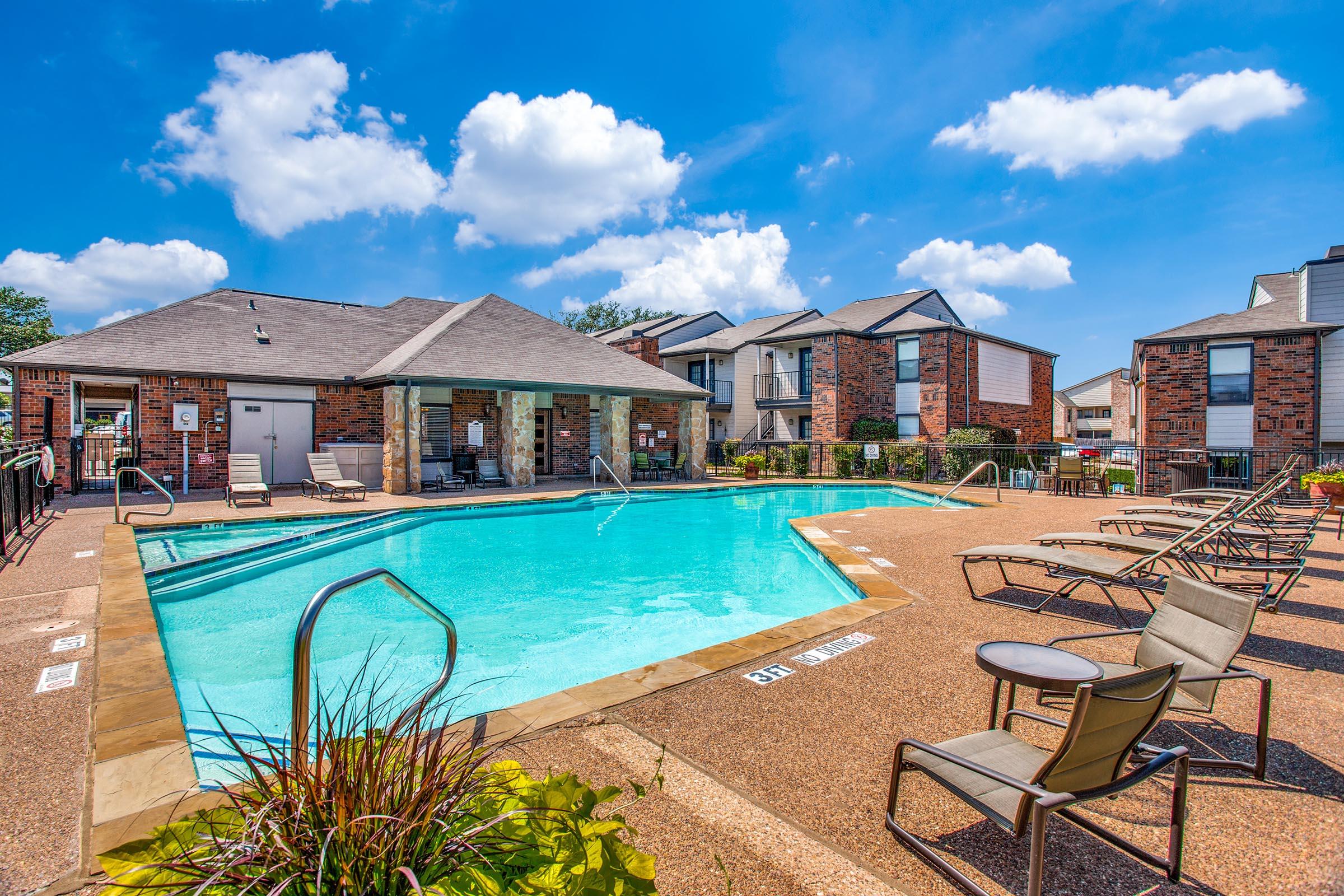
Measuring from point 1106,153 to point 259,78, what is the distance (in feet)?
57.3

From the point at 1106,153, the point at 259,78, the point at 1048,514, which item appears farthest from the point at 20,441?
the point at 1106,153

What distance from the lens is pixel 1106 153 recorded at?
13.7m

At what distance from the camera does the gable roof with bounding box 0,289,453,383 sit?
1443 cm

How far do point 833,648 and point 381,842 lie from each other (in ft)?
12.3

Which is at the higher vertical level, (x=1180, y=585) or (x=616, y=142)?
(x=616, y=142)

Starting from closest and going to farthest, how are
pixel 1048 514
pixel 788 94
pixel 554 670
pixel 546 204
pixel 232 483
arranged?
pixel 554 670 < pixel 1048 514 < pixel 232 483 < pixel 788 94 < pixel 546 204

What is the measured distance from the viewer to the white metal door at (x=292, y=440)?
1661 centimetres

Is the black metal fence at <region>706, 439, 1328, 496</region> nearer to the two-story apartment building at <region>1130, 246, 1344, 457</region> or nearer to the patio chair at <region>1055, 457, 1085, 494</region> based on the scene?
the patio chair at <region>1055, 457, 1085, 494</region>

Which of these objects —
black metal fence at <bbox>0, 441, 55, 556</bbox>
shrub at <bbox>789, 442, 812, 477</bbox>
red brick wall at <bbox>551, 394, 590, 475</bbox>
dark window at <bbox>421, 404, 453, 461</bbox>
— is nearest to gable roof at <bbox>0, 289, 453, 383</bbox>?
dark window at <bbox>421, 404, 453, 461</bbox>

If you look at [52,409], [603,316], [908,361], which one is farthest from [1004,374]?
[603,316]

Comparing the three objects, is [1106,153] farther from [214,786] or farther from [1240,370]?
[214,786]

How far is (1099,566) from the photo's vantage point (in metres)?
5.46

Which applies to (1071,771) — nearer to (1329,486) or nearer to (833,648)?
(833,648)

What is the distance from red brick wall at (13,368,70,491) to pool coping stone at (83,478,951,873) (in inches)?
406
